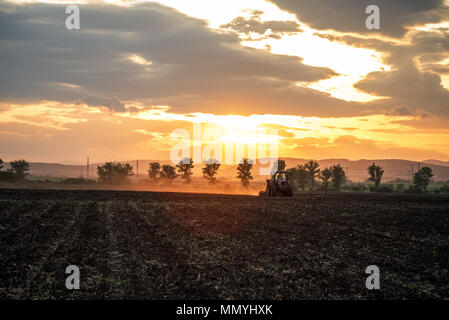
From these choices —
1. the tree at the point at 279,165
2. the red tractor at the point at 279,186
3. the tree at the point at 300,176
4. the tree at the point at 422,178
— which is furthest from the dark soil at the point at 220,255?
the tree at the point at 422,178

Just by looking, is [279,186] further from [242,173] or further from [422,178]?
[422,178]

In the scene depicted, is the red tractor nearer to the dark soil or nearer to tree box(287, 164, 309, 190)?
the dark soil

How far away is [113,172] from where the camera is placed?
356 ft

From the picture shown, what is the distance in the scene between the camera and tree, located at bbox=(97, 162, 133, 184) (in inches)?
4225

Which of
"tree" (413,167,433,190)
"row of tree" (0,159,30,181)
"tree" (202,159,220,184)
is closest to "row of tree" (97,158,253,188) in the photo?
"tree" (202,159,220,184)

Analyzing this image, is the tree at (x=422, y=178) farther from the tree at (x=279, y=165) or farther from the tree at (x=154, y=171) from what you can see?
the tree at (x=154, y=171)

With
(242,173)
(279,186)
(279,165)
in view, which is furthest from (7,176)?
(279,186)

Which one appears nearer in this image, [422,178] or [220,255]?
[220,255]

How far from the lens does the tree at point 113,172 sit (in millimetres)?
107312

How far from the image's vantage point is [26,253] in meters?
16.6

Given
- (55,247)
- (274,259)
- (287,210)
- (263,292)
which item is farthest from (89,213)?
(263,292)


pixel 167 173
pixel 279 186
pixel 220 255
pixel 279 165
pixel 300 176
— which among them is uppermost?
pixel 279 165

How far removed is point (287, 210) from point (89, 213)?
15.5 meters

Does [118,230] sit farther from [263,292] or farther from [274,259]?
[263,292]
